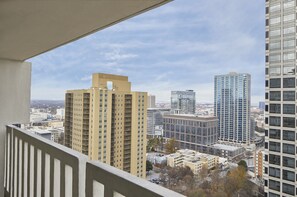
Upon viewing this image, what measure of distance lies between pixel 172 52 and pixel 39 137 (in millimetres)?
1318

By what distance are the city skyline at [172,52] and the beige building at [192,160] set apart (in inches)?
15.9

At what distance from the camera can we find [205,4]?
198 cm

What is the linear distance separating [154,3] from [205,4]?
3.31 ft

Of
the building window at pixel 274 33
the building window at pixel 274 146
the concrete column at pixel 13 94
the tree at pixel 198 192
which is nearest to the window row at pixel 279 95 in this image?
the building window at pixel 274 146

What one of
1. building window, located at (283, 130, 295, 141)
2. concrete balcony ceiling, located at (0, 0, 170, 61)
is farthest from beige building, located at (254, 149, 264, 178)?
concrete balcony ceiling, located at (0, 0, 170, 61)

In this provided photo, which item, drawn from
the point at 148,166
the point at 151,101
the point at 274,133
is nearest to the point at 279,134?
the point at 274,133

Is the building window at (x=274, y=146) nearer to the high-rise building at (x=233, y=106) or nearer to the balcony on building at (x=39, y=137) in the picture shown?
the high-rise building at (x=233, y=106)

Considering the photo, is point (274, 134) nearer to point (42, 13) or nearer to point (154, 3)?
point (154, 3)

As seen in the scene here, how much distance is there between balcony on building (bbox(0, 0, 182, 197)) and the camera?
3.21ft

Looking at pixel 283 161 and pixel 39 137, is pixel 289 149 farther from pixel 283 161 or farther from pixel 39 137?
pixel 39 137

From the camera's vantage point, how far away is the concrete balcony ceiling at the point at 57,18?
3.78 feet

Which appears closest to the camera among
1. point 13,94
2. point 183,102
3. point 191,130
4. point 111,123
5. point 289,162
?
A: point 289,162

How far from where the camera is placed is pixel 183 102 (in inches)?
71.6

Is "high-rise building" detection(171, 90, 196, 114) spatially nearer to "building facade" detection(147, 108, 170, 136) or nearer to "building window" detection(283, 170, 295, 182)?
"building facade" detection(147, 108, 170, 136)
